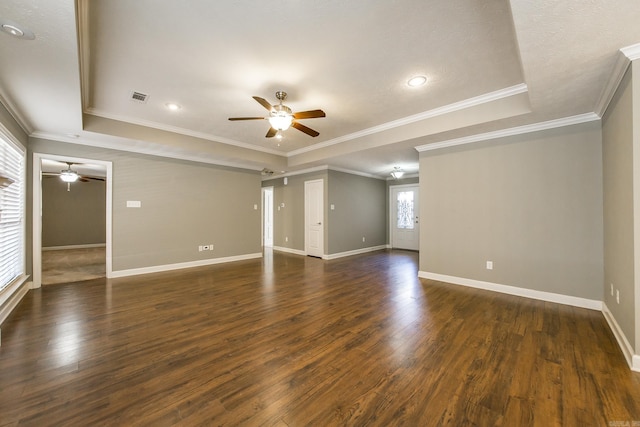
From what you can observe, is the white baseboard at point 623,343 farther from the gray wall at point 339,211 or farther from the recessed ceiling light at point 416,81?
the gray wall at point 339,211

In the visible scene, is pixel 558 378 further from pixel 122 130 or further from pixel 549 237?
pixel 122 130

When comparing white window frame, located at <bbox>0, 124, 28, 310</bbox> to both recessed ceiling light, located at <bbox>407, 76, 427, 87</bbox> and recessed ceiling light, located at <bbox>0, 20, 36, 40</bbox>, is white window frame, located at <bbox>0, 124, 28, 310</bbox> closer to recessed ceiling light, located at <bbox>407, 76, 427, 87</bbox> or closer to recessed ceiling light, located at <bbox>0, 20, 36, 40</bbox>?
recessed ceiling light, located at <bbox>0, 20, 36, 40</bbox>

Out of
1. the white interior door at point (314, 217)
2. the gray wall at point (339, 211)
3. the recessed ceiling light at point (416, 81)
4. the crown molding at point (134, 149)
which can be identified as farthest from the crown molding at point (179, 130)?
the recessed ceiling light at point (416, 81)

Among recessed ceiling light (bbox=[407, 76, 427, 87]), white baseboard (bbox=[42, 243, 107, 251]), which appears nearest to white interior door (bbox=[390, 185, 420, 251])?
recessed ceiling light (bbox=[407, 76, 427, 87])

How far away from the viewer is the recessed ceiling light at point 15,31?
171 cm

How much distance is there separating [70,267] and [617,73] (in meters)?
9.32

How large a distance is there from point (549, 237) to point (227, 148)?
5.72m

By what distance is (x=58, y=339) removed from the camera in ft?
8.25

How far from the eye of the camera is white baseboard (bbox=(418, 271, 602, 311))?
333cm

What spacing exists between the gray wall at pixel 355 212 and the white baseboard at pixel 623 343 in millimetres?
5020

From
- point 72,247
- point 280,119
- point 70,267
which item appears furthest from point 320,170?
point 72,247

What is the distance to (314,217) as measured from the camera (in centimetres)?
722

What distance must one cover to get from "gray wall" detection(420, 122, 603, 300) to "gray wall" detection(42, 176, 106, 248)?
11.1 metres

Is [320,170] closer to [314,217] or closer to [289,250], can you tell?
[314,217]
